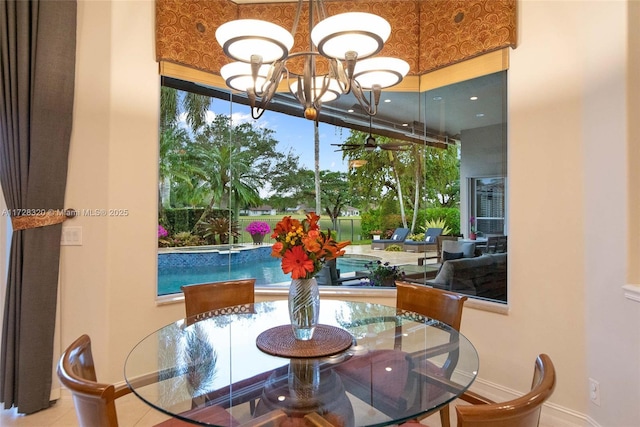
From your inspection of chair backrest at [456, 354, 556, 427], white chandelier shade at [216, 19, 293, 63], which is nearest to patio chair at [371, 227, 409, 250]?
white chandelier shade at [216, 19, 293, 63]

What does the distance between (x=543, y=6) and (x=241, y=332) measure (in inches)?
111

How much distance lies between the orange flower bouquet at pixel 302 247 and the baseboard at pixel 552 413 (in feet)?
6.09

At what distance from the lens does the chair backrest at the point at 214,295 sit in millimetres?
2246

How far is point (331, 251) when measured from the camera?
5.15 feet

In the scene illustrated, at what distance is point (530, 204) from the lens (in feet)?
7.70

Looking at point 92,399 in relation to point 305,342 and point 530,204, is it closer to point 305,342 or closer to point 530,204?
point 305,342

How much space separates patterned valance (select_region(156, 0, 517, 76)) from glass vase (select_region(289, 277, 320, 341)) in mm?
2171

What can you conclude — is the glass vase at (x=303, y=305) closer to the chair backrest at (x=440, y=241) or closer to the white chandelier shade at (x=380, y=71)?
the white chandelier shade at (x=380, y=71)

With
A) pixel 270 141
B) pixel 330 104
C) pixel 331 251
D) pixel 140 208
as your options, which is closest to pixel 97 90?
pixel 140 208

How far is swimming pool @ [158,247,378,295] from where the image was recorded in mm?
2950

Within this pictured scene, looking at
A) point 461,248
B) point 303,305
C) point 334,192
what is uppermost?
point 334,192

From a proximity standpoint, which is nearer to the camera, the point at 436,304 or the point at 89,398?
the point at 89,398

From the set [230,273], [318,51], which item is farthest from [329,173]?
[318,51]

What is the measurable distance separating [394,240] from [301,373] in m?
2.21
